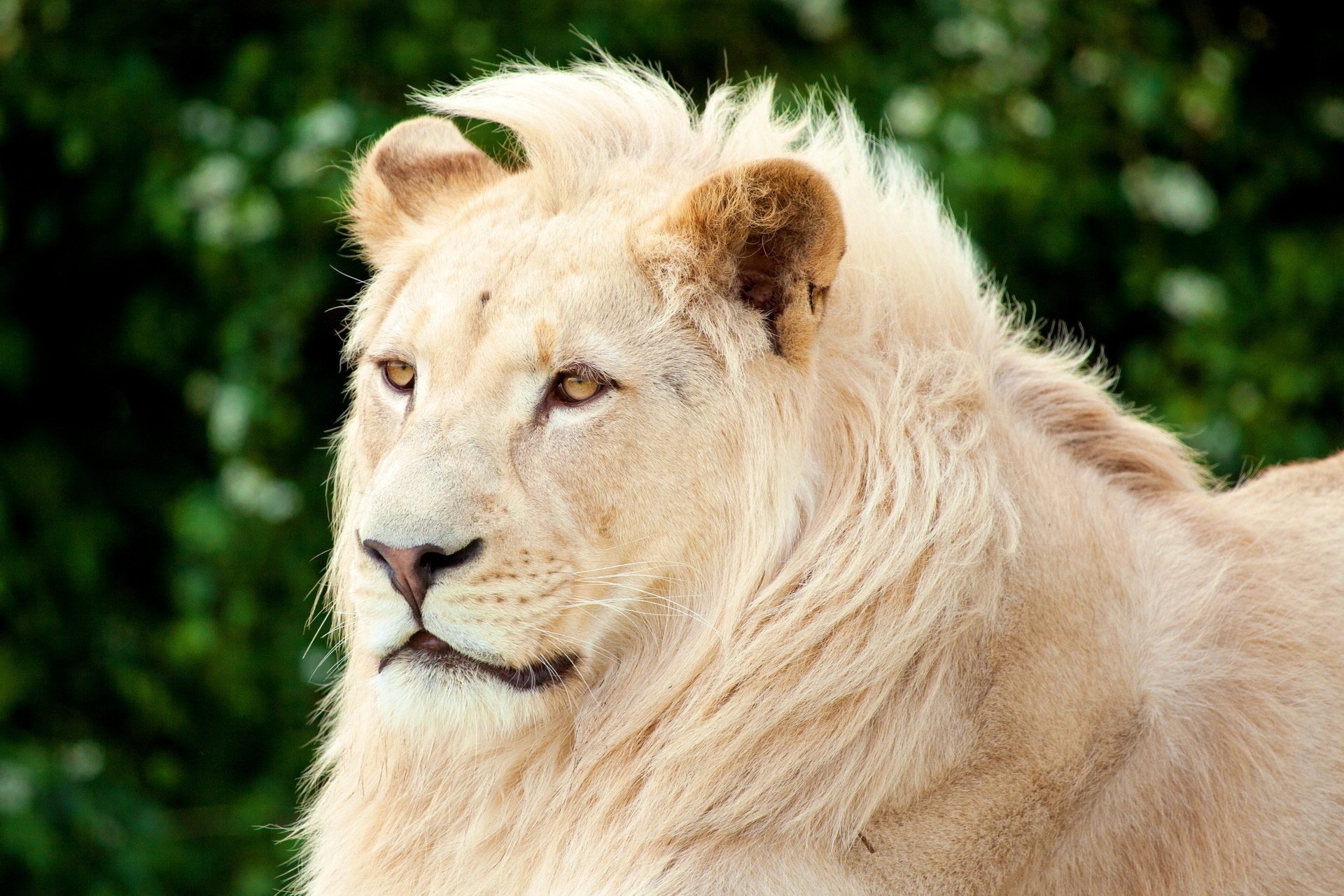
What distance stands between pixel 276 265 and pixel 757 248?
9.93ft

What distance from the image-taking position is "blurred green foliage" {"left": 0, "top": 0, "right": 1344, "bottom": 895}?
471 cm

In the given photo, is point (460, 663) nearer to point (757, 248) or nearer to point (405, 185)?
point (757, 248)

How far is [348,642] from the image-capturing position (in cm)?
242

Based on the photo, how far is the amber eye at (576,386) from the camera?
202 centimetres

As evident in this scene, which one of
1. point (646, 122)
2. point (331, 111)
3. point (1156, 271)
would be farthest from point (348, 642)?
point (1156, 271)

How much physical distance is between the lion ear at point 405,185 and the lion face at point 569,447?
1.36 ft

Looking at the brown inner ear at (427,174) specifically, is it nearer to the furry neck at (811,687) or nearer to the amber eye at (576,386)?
the amber eye at (576,386)

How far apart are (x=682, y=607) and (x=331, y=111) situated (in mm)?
2987

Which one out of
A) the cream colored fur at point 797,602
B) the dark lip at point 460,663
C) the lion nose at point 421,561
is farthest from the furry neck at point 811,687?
the lion nose at point 421,561

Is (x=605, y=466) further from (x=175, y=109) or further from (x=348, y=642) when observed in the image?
(x=175, y=109)

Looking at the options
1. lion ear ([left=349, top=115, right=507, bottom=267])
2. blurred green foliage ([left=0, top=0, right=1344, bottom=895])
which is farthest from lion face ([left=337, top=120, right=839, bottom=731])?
blurred green foliage ([left=0, top=0, right=1344, bottom=895])

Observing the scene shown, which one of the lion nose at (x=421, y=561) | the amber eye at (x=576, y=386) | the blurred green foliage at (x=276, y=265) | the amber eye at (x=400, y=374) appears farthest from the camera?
the blurred green foliage at (x=276, y=265)

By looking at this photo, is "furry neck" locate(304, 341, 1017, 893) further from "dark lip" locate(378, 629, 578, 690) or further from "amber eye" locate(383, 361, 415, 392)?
"amber eye" locate(383, 361, 415, 392)

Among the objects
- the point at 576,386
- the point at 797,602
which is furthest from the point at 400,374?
the point at 797,602
